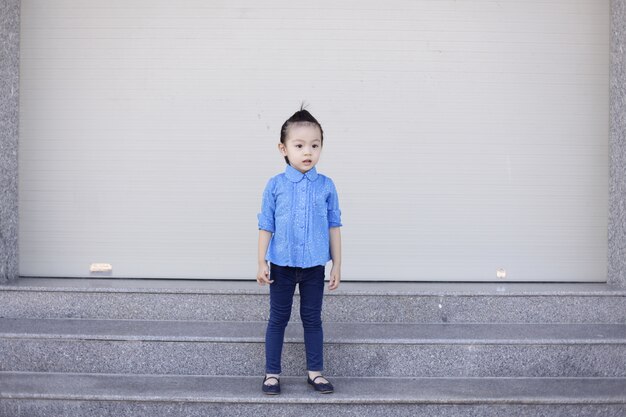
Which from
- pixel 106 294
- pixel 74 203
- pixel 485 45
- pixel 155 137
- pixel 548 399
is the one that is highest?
pixel 485 45

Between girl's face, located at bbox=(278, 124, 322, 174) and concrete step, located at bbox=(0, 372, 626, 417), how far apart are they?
1286 millimetres

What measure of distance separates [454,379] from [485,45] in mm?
2637

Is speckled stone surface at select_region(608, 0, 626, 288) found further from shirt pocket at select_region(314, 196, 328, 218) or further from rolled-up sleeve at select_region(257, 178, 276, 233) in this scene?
rolled-up sleeve at select_region(257, 178, 276, 233)

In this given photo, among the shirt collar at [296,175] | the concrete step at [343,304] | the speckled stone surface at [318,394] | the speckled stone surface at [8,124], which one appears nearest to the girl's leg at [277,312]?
the speckled stone surface at [318,394]

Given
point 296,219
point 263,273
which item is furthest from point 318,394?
point 296,219

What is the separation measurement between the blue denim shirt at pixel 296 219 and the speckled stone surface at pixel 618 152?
253 cm

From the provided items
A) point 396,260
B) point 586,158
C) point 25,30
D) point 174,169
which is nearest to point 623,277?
point 586,158

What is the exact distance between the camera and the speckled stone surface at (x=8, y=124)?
6266 millimetres

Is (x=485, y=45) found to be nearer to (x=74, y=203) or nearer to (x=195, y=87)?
(x=195, y=87)

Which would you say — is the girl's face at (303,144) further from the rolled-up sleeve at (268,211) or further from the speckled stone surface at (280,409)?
the speckled stone surface at (280,409)

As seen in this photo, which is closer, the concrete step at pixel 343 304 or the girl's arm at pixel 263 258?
the girl's arm at pixel 263 258

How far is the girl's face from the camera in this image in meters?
4.77

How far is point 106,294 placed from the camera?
19.4 ft

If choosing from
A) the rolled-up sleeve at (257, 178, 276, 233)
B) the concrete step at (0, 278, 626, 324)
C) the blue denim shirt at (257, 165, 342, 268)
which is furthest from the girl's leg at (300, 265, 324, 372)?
the concrete step at (0, 278, 626, 324)
